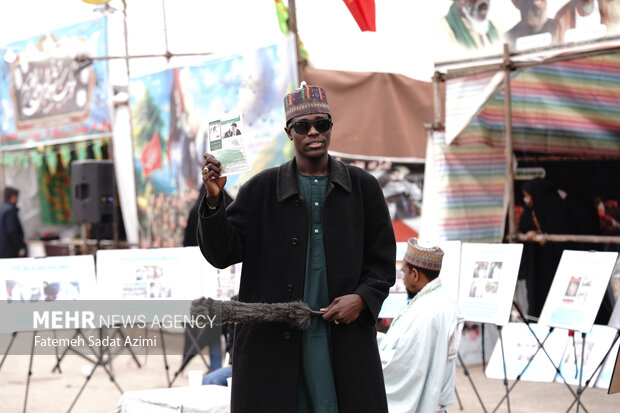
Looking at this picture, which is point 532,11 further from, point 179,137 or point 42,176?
point 42,176

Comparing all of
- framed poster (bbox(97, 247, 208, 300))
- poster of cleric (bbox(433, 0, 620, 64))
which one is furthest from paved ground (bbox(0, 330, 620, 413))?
poster of cleric (bbox(433, 0, 620, 64))

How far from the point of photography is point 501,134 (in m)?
7.82

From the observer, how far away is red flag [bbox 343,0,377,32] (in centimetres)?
734

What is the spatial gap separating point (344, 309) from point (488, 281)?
10.3 feet

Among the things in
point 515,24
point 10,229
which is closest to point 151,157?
point 10,229

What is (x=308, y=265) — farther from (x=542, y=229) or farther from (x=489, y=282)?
(x=542, y=229)

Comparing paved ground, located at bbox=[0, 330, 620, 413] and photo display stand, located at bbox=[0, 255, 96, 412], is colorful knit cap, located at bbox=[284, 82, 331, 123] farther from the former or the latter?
paved ground, located at bbox=[0, 330, 620, 413]

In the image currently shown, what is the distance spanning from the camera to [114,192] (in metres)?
A: 11.8

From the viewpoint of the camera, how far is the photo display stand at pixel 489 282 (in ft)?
17.9

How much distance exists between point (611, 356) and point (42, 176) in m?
11.0

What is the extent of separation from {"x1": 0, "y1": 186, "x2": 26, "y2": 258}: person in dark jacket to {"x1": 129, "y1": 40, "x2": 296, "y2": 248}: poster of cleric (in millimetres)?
2738

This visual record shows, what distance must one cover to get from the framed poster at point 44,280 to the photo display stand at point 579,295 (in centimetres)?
324

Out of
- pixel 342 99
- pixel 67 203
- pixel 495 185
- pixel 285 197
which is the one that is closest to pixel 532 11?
pixel 495 185

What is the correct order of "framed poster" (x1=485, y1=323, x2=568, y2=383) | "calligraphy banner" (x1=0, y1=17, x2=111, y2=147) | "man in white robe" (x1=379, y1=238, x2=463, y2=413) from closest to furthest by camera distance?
"man in white robe" (x1=379, y1=238, x2=463, y2=413) < "framed poster" (x1=485, y1=323, x2=568, y2=383) < "calligraphy banner" (x1=0, y1=17, x2=111, y2=147)
